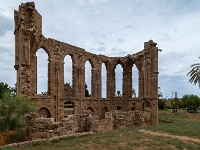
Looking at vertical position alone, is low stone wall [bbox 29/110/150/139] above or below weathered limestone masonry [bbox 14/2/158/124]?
below

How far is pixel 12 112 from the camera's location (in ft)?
40.1

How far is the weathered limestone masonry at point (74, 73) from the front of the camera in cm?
1842

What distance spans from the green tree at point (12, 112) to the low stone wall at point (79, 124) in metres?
0.78

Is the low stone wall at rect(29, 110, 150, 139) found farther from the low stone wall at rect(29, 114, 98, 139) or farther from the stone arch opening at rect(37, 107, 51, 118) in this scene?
the stone arch opening at rect(37, 107, 51, 118)

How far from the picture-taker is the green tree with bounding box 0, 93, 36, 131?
11891 mm

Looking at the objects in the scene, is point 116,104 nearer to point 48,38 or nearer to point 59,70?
point 59,70

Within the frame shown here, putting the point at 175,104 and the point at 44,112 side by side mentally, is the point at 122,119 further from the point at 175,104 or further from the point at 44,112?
the point at 175,104

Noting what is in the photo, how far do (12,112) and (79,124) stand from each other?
4792 millimetres

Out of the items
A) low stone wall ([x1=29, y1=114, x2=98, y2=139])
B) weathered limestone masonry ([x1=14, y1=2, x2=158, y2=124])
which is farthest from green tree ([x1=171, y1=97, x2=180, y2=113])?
low stone wall ([x1=29, y1=114, x2=98, y2=139])

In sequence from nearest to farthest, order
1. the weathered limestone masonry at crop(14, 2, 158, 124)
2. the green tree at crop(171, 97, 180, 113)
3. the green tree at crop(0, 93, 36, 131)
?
the green tree at crop(0, 93, 36, 131), the weathered limestone masonry at crop(14, 2, 158, 124), the green tree at crop(171, 97, 180, 113)

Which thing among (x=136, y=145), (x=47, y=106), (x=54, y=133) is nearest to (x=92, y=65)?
(x=47, y=106)

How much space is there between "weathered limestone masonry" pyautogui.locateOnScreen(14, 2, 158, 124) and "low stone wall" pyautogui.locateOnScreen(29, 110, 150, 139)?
416 cm

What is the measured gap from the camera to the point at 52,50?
73.9 ft

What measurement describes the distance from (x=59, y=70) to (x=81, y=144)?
1343 centimetres
